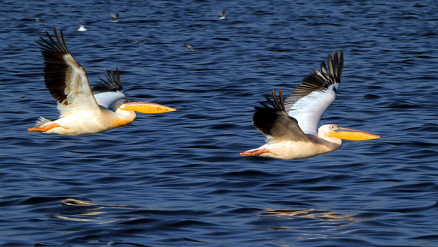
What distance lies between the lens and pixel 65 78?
29.1 feet

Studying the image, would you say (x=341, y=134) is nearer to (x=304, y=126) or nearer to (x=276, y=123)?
(x=304, y=126)

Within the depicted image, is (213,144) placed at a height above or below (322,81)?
below

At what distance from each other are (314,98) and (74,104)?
3.03m

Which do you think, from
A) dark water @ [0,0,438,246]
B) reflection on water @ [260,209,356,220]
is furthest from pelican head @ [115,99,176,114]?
reflection on water @ [260,209,356,220]

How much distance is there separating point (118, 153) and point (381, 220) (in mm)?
4247

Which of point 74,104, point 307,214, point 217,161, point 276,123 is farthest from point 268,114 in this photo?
point 217,161

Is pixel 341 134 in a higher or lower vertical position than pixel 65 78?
lower

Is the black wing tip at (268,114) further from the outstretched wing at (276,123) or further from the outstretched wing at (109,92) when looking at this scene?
the outstretched wing at (109,92)

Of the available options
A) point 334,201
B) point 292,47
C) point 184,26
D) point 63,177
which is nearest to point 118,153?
point 63,177

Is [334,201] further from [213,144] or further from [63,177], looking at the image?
[63,177]

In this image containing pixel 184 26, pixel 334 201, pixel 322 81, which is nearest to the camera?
pixel 334 201

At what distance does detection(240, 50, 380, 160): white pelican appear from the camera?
812 centimetres

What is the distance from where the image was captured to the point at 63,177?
33.3 feet

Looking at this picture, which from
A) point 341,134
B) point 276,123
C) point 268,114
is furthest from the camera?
point 341,134
